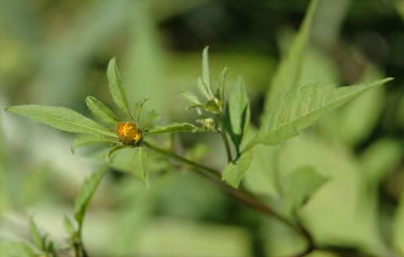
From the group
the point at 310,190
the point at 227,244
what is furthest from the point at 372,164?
the point at 310,190

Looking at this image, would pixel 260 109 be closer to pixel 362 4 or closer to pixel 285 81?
pixel 362 4

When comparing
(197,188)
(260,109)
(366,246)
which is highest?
(260,109)

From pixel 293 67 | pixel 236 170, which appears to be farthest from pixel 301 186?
pixel 236 170

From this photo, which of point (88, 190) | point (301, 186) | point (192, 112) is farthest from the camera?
point (192, 112)

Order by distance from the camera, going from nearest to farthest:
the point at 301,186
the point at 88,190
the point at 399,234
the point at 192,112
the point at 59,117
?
the point at 59,117
the point at 88,190
the point at 301,186
the point at 399,234
the point at 192,112

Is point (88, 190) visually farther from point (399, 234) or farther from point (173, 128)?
point (399, 234)

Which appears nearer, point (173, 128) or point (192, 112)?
point (173, 128)

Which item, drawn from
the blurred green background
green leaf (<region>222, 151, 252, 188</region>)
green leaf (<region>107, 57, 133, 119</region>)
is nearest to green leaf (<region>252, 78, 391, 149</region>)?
green leaf (<region>222, 151, 252, 188</region>)
